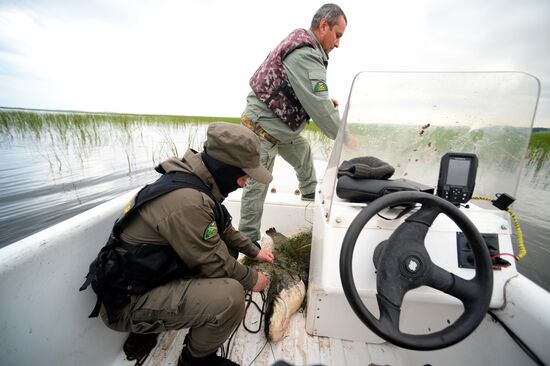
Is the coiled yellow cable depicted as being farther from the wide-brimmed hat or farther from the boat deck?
the wide-brimmed hat

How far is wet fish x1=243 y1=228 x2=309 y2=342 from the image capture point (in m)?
1.49

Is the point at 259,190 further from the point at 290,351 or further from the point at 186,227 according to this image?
the point at 290,351

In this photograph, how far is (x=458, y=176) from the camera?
3.78 ft

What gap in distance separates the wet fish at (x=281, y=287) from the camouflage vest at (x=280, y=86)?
45.8 inches

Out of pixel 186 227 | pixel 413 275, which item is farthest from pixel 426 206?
pixel 186 227

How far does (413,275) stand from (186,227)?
38.5 inches

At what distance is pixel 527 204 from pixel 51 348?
19.1 ft

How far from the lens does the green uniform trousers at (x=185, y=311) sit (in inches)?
44.2

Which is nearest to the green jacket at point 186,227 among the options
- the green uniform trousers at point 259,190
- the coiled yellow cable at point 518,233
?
the green uniform trousers at point 259,190

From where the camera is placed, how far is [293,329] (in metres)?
1.59

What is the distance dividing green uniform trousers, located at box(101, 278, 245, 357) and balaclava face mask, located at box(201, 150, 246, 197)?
1.77 ft

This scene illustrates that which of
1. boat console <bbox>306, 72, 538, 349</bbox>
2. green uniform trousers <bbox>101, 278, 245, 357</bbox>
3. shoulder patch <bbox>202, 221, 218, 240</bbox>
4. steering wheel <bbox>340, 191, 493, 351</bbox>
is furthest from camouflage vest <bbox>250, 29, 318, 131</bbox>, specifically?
green uniform trousers <bbox>101, 278, 245, 357</bbox>

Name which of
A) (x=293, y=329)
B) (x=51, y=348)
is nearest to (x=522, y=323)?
(x=293, y=329)

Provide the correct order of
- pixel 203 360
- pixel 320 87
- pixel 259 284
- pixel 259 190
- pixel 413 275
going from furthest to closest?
pixel 259 190 < pixel 320 87 < pixel 259 284 < pixel 203 360 < pixel 413 275
